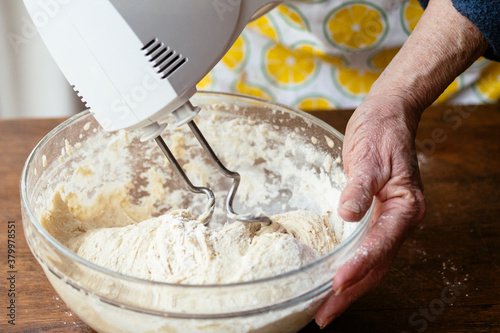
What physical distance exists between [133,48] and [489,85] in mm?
1102

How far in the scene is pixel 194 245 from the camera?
0.79 metres

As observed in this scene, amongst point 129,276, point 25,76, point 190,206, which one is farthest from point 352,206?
point 25,76

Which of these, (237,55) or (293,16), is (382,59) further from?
(237,55)

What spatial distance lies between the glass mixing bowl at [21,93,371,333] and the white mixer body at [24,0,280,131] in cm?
19

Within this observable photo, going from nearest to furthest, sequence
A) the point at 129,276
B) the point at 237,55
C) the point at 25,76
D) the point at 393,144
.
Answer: the point at 129,276, the point at 393,144, the point at 237,55, the point at 25,76

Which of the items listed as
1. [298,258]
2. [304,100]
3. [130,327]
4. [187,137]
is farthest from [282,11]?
[130,327]

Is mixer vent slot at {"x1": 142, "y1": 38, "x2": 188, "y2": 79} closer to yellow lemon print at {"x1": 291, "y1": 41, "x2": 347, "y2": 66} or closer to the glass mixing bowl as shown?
the glass mixing bowl

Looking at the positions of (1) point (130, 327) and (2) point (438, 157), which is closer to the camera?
(1) point (130, 327)

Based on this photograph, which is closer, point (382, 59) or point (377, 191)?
point (377, 191)

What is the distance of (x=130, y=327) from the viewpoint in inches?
27.9

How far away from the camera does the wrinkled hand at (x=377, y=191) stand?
0.75 meters

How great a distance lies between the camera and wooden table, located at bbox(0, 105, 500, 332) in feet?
2.84

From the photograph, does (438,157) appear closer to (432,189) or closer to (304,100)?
(432,189)

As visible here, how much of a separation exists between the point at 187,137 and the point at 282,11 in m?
0.45
